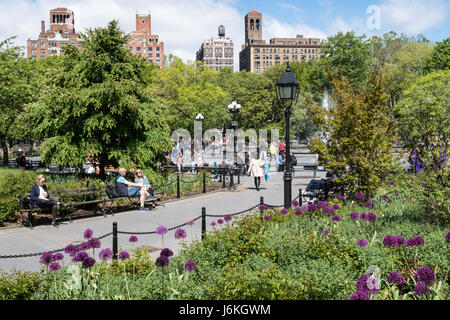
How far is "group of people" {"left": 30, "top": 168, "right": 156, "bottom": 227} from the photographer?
11234mm

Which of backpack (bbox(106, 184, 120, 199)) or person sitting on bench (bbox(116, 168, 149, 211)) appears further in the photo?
person sitting on bench (bbox(116, 168, 149, 211))

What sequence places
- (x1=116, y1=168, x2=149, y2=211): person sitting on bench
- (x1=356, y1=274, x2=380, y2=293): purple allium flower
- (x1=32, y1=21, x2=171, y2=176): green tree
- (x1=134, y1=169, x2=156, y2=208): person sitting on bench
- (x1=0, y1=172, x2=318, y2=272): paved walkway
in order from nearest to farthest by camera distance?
(x1=356, y1=274, x2=380, y2=293): purple allium flower → (x1=0, y1=172, x2=318, y2=272): paved walkway → (x1=116, y1=168, x2=149, y2=211): person sitting on bench → (x1=134, y1=169, x2=156, y2=208): person sitting on bench → (x1=32, y1=21, x2=171, y2=176): green tree

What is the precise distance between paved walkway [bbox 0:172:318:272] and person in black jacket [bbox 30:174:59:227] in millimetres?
470

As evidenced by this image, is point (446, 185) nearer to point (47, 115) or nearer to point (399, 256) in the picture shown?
point (399, 256)

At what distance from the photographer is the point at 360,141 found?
37.3ft

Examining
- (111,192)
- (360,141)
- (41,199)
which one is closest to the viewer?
(41,199)

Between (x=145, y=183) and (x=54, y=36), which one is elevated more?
(x=54, y=36)

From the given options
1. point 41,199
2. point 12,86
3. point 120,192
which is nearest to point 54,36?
point 12,86

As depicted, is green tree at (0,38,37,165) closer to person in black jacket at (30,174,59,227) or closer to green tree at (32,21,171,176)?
green tree at (32,21,171,176)

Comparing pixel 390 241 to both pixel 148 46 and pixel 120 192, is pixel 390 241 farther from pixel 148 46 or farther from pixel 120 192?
pixel 148 46

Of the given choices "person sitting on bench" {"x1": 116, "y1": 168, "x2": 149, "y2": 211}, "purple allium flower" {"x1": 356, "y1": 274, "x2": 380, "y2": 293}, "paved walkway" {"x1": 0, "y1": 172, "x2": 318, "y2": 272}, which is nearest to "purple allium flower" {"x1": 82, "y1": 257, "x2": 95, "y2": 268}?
"paved walkway" {"x1": 0, "y1": 172, "x2": 318, "y2": 272}

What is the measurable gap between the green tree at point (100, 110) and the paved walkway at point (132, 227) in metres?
2.93

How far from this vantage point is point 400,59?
52031mm

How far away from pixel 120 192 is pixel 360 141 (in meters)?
7.38
